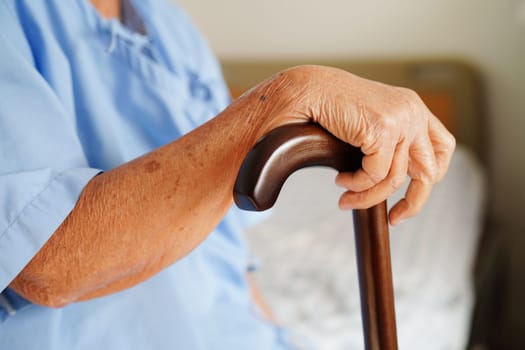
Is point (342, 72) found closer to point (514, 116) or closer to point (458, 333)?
point (458, 333)

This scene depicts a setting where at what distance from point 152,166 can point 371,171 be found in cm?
19

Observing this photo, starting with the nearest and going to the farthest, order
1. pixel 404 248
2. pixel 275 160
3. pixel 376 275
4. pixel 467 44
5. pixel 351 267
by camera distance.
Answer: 1. pixel 275 160
2. pixel 376 275
3. pixel 351 267
4. pixel 404 248
5. pixel 467 44

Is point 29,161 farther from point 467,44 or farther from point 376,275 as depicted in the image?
point 467,44

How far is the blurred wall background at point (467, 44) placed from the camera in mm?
2107

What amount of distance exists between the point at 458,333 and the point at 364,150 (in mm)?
826

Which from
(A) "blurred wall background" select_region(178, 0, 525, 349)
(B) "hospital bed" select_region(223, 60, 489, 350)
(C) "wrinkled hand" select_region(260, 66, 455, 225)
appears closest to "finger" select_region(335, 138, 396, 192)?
(C) "wrinkled hand" select_region(260, 66, 455, 225)

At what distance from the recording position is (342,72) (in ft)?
1.93

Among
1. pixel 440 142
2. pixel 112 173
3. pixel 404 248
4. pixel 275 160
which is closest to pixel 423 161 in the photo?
pixel 440 142

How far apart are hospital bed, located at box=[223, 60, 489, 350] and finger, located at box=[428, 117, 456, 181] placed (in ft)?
1.38

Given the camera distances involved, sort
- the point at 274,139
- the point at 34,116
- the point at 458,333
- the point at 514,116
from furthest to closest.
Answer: the point at 514,116 → the point at 458,333 → the point at 34,116 → the point at 274,139

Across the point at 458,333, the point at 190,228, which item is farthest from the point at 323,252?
the point at 190,228

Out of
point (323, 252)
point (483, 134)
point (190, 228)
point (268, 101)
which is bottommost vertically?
point (483, 134)

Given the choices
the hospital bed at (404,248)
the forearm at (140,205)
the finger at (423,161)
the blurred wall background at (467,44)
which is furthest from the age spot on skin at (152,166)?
the blurred wall background at (467,44)

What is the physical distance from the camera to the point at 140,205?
Answer: 1.93ft
